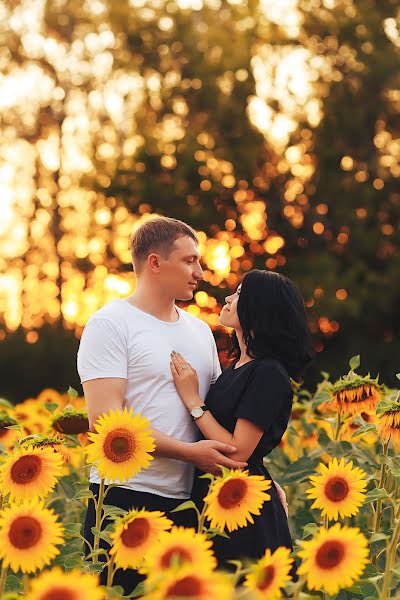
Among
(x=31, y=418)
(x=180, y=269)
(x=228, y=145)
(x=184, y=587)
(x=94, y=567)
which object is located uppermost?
(x=184, y=587)

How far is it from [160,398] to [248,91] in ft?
43.2

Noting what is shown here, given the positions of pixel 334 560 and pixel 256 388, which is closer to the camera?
pixel 334 560

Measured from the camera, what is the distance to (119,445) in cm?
229

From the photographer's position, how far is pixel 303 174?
51.8 ft

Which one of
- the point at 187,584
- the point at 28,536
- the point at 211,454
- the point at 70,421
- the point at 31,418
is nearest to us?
the point at 187,584

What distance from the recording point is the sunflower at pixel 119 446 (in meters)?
2.28

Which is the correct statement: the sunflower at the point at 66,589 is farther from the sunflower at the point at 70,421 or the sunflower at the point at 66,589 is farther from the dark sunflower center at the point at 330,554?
the sunflower at the point at 70,421

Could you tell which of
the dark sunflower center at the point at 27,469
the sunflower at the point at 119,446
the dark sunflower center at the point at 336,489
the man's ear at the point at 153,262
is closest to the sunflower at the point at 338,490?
the dark sunflower center at the point at 336,489

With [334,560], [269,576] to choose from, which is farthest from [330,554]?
[269,576]

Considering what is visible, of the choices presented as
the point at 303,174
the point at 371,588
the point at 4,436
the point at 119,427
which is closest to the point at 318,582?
the point at 119,427

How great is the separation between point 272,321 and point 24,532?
1183mm

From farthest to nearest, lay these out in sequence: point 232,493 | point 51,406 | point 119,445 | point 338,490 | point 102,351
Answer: point 51,406 < point 102,351 < point 338,490 < point 119,445 < point 232,493

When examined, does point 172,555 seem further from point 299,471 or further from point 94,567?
point 299,471

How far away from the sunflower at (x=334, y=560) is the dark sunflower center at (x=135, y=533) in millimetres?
335
